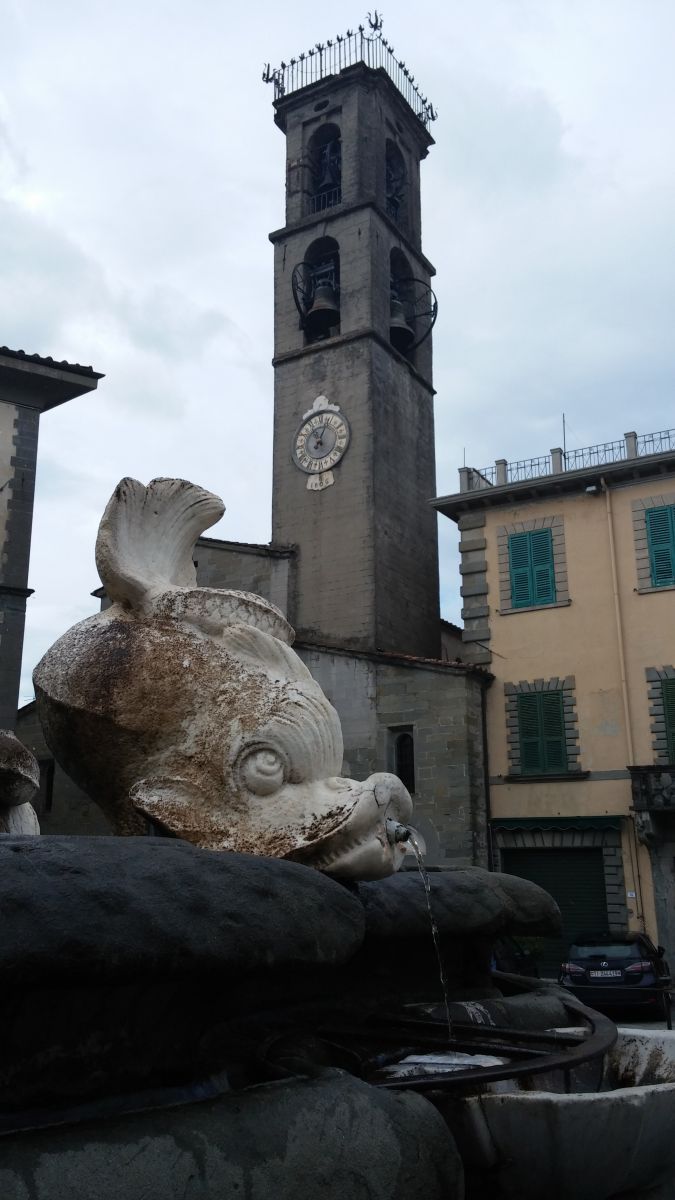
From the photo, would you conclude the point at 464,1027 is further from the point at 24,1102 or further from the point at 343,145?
the point at 343,145

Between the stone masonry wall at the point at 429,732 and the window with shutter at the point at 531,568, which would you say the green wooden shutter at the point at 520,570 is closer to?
the window with shutter at the point at 531,568

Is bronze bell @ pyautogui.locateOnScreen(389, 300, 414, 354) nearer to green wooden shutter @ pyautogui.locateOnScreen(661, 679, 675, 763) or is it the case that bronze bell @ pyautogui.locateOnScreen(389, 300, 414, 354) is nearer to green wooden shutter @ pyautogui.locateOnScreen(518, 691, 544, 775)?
green wooden shutter @ pyautogui.locateOnScreen(518, 691, 544, 775)

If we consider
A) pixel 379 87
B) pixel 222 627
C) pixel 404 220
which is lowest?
pixel 222 627

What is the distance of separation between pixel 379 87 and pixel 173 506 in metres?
28.8

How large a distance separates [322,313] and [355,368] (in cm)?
219

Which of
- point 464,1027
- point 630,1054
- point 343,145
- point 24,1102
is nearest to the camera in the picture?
point 24,1102

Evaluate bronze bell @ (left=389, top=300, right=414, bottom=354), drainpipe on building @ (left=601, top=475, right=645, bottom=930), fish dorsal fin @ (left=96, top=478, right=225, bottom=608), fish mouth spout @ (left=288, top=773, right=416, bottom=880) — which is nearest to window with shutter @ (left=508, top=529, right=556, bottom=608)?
drainpipe on building @ (left=601, top=475, right=645, bottom=930)

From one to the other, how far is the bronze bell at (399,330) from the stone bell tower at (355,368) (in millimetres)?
43

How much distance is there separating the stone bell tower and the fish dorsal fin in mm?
19681

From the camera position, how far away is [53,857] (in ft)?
7.04

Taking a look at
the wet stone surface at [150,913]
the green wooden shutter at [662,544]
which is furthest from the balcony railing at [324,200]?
the wet stone surface at [150,913]

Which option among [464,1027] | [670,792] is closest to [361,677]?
[670,792]

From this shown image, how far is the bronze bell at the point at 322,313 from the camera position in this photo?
27684mm

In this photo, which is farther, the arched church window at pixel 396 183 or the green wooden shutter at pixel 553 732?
the arched church window at pixel 396 183
